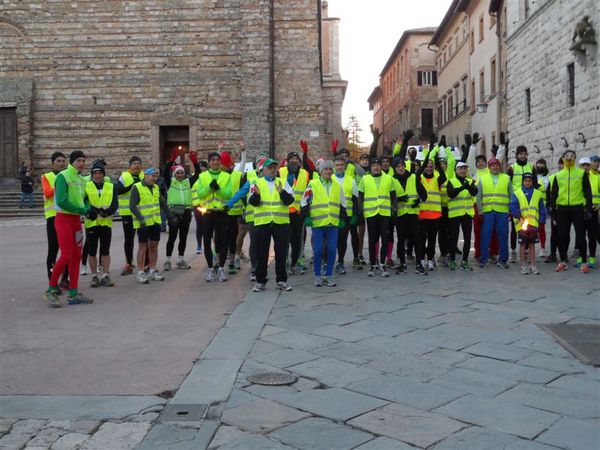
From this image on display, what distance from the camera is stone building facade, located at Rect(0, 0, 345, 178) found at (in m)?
27.7

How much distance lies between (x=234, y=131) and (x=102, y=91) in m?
5.58

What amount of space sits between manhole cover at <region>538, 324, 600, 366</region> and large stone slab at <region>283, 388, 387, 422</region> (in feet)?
6.61

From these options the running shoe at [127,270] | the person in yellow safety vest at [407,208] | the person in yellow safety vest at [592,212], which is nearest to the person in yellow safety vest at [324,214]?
the person in yellow safety vest at [407,208]

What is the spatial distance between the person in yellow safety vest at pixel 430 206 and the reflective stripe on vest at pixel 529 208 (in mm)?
1201

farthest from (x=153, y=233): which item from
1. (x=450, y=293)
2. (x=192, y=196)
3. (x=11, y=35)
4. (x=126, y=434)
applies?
(x=11, y=35)

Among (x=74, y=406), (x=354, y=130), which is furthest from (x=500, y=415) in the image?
(x=354, y=130)

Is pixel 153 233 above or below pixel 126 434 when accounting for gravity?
above

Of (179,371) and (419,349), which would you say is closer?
(179,371)

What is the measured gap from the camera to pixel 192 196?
35.7ft

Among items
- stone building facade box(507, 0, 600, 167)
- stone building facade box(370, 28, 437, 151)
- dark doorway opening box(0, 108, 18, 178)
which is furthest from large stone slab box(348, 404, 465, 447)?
stone building facade box(370, 28, 437, 151)

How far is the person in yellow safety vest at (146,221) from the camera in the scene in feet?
32.6

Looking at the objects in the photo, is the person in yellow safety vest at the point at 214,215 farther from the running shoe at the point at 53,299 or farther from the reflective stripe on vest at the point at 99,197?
the running shoe at the point at 53,299

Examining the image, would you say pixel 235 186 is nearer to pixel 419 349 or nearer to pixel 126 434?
pixel 419 349

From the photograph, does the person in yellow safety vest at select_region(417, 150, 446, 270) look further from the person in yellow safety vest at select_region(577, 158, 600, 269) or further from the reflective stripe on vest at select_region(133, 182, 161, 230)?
the reflective stripe on vest at select_region(133, 182, 161, 230)
